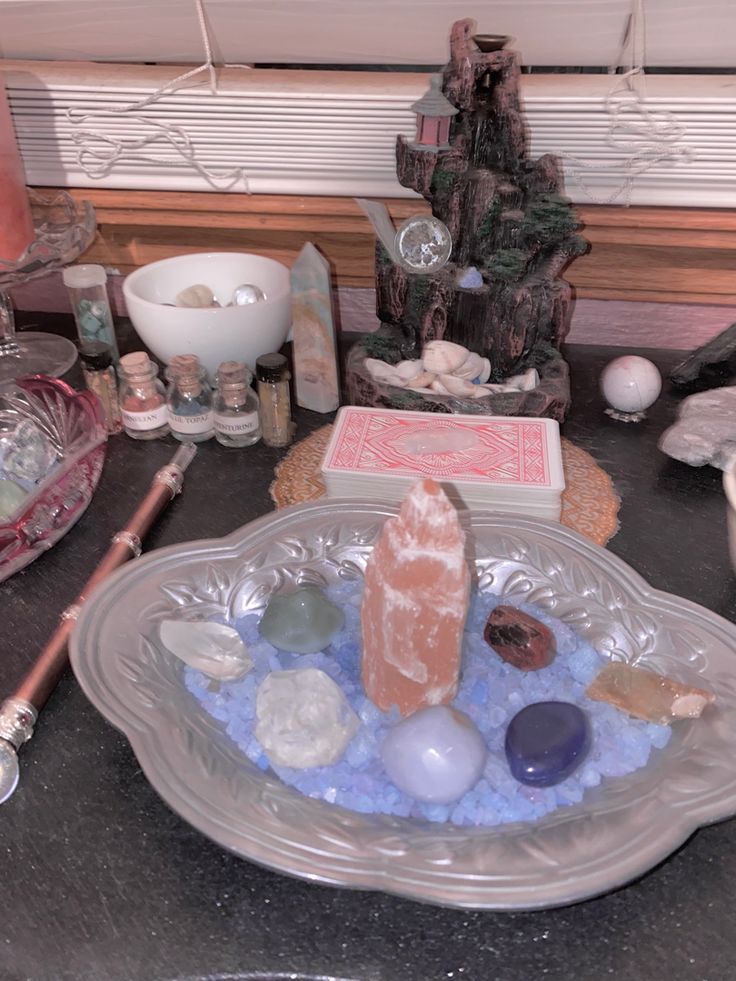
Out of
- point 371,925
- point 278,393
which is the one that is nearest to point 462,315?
point 278,393

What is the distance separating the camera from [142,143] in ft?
3.34

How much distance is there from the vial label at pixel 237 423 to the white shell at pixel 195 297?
0.15 metres

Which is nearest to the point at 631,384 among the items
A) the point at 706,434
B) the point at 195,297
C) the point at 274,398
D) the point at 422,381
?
the point at 706,434

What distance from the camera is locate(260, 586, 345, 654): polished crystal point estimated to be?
0.57m

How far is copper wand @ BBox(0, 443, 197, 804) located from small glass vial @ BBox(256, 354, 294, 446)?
4.3 inches

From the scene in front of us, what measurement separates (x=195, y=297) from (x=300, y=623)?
0.49 metres

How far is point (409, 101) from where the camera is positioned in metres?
0.95

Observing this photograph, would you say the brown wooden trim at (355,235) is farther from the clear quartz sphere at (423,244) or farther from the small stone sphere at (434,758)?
the small stone sphere at (434,758)

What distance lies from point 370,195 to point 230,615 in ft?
1.98

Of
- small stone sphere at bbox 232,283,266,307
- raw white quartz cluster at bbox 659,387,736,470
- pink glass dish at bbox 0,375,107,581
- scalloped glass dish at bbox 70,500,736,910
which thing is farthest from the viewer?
small stone sphere at bbox 232,283,266,307

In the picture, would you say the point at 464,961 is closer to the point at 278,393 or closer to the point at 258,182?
the point at 278,393

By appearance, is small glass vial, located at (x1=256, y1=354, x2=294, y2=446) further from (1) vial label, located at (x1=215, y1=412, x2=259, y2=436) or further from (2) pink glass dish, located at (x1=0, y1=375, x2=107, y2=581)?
(2) pink glass dish, located at (x1=0, y1=375, x2=107, y2=581)

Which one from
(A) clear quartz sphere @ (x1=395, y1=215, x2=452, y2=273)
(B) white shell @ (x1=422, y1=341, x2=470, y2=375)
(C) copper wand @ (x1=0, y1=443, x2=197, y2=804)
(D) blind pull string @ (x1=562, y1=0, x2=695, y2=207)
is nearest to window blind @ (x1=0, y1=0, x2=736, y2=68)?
(D) blind pull string @ (x1=562, y1=0, x2=695, y2=207)

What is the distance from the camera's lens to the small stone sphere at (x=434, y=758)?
1.53 feet
